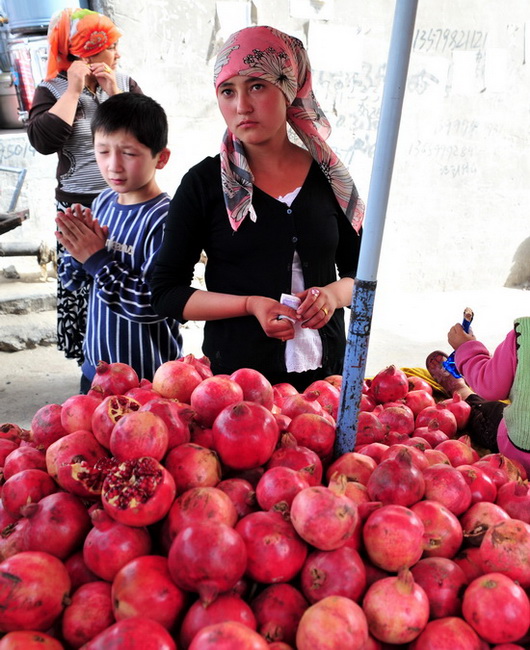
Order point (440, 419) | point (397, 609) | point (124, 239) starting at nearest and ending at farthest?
1. point (397, 609)
2. point (440, 419)
3. point (124, 239)

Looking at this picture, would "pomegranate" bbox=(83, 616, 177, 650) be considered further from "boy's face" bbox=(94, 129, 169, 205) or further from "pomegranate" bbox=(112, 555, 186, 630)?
"boy's face" bbox=(94, 129, 169, 205)

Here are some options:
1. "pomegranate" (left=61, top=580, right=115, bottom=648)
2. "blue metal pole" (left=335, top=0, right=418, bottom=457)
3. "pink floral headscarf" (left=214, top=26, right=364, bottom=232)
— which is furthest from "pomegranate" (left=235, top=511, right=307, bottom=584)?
"pink floral headscarf" (left=214, top=26, right=364, bottom=232)

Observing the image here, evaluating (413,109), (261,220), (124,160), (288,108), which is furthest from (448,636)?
(413,109)

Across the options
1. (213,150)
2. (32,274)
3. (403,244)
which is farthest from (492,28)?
(32,274)

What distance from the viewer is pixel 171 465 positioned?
105 centimetres

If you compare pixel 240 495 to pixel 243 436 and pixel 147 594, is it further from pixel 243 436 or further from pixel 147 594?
pixel 147 594

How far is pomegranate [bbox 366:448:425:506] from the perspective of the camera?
1062 mm

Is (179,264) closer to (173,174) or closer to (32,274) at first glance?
(173,174)

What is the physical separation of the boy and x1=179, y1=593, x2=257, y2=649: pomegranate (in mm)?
1295

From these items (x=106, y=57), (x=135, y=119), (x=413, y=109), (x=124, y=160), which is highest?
(x=413, y=109)

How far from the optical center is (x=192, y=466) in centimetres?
104

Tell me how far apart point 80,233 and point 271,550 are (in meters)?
1.40

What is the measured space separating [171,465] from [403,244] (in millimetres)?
5679

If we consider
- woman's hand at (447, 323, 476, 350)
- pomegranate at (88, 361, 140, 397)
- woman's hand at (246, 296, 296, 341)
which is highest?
woman's hand at (246, 296, 296, 341)
